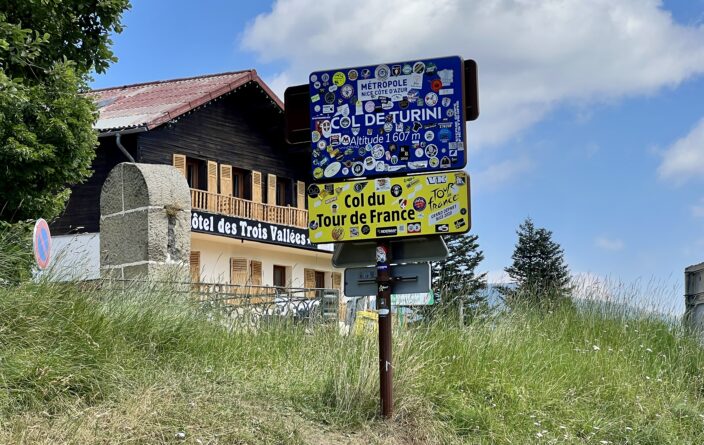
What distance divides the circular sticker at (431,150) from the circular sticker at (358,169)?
21.3 inches

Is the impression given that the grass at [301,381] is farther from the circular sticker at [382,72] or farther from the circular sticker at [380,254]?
the circular sticker at [382,72]

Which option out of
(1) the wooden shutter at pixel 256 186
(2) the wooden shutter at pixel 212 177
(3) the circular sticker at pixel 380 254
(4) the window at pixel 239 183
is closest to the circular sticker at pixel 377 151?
(3) the circular sticker at pixel 380 254

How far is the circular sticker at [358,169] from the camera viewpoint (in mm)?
7664

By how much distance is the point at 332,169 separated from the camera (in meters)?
7.73

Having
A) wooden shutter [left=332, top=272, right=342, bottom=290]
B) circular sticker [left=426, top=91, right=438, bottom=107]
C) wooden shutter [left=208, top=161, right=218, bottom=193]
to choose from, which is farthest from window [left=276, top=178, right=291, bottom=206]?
circular sticker [left=426, top=91, right=438, bottom=107]

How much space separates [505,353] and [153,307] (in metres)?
3.19

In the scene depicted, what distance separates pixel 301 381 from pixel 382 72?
2593 millimetres

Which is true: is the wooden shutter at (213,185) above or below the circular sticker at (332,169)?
above

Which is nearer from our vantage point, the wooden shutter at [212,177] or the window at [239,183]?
the wooden shutter at [212,177]

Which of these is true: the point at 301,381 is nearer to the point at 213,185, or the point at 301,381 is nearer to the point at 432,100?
the point at 432,100

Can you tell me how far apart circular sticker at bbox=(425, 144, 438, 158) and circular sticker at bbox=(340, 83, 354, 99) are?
0.79m

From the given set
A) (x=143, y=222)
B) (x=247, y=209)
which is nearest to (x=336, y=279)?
(x=247, y=209)

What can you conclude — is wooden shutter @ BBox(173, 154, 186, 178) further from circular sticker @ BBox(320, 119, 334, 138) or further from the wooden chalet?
circular sticker @ BBox(320, 119, 334, 138)

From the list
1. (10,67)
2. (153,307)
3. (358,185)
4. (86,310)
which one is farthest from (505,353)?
(10,67)
